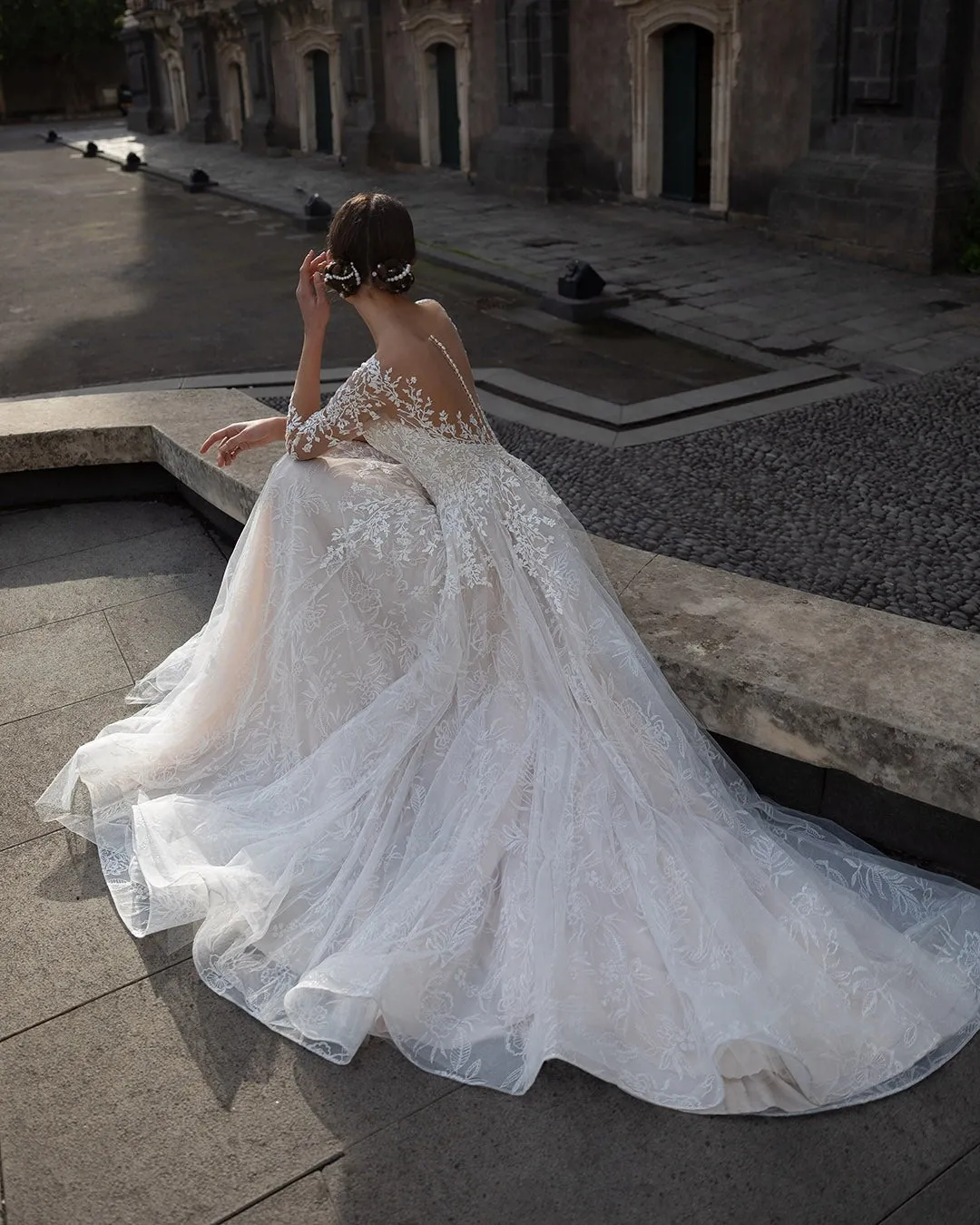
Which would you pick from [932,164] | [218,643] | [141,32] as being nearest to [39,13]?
[141,32]

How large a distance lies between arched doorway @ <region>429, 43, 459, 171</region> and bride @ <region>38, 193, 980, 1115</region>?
51.5ft

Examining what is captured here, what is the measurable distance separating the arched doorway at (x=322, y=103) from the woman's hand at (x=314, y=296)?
20.1m

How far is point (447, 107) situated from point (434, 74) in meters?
0.66

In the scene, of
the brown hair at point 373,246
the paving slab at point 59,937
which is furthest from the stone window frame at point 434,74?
the paving slab at point 59,937

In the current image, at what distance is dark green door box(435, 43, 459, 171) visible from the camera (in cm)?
1781

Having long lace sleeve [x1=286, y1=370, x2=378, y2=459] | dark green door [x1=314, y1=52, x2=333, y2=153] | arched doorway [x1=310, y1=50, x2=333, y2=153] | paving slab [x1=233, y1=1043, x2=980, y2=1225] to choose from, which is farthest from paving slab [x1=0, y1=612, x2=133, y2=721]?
dark green door [x1=314, y1=52, x2=333, y2=153]

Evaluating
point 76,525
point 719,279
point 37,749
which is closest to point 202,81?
point 719,279

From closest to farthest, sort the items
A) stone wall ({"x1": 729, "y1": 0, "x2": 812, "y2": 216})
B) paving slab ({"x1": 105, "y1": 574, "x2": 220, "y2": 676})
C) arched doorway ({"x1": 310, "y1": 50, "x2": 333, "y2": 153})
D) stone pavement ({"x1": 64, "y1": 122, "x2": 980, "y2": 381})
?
paving slab ({"x1": 105, "y1": 574, "x2": 220, "y2": 676}) → stone pavement ({"x1": 64, "y1": 122, "x2": 980, "y2": 381}) → stone wall ({"x1": 729, "y1": 0, "x2": 812, "y2": 216}) → arched doorway ({"x1": 310, "y1": 50, "x2": 333, "y2": 153})

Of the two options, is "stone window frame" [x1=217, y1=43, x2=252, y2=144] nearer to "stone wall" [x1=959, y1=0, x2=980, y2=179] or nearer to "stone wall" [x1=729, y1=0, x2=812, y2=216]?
"stone wall" [x1=729, y1=0, x2=812, y2=216]

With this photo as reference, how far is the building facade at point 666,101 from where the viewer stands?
10164 mm

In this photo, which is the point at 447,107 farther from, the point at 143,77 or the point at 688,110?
the point at 143,77

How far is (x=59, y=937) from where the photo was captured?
114 inches

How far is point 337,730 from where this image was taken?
3227 mm

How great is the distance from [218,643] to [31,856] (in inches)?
30.6
